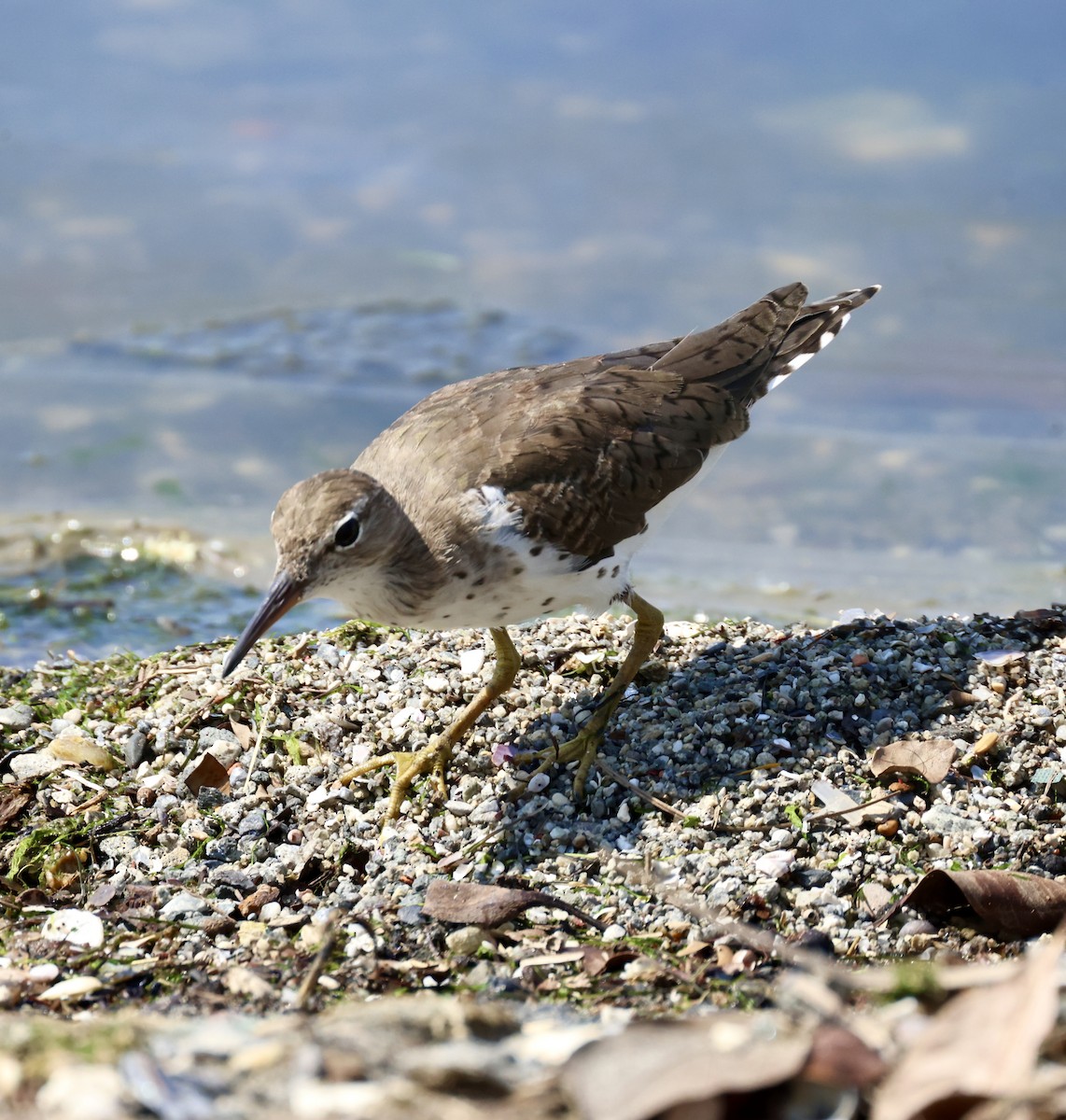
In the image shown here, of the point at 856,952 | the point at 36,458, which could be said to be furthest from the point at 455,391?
the point at 36,458

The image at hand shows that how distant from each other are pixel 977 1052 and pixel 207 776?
3.55 metres

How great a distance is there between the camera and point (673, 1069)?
255 cm

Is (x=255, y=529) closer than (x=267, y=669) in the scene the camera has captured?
No

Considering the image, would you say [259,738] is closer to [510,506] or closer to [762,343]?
[510,506]

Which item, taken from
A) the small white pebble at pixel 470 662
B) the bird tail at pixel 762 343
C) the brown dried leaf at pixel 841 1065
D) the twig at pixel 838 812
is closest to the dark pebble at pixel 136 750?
the small white pebble at pixel 470 662

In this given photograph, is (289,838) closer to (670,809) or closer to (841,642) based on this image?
(670,809)

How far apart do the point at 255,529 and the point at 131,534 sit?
0.85 m

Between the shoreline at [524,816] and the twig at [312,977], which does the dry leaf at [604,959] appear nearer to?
the shoreline at [524,816]

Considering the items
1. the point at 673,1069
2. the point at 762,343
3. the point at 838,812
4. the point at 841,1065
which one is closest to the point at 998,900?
the point at 838,812

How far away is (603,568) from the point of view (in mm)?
5621

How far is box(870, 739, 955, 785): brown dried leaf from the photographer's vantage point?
4.93 metres

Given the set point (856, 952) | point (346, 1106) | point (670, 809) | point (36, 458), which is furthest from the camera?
point (36, 458)

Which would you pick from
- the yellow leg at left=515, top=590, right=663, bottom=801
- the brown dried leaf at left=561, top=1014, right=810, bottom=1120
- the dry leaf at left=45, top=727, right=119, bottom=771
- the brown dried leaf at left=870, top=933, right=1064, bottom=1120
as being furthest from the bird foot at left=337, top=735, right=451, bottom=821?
the brown dried leaf at left=870, top=933, right=1064, bottom=1120

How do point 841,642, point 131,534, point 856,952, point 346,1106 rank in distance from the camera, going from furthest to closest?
point 131,534, point 841,642, point 856,952, point 346,1106
